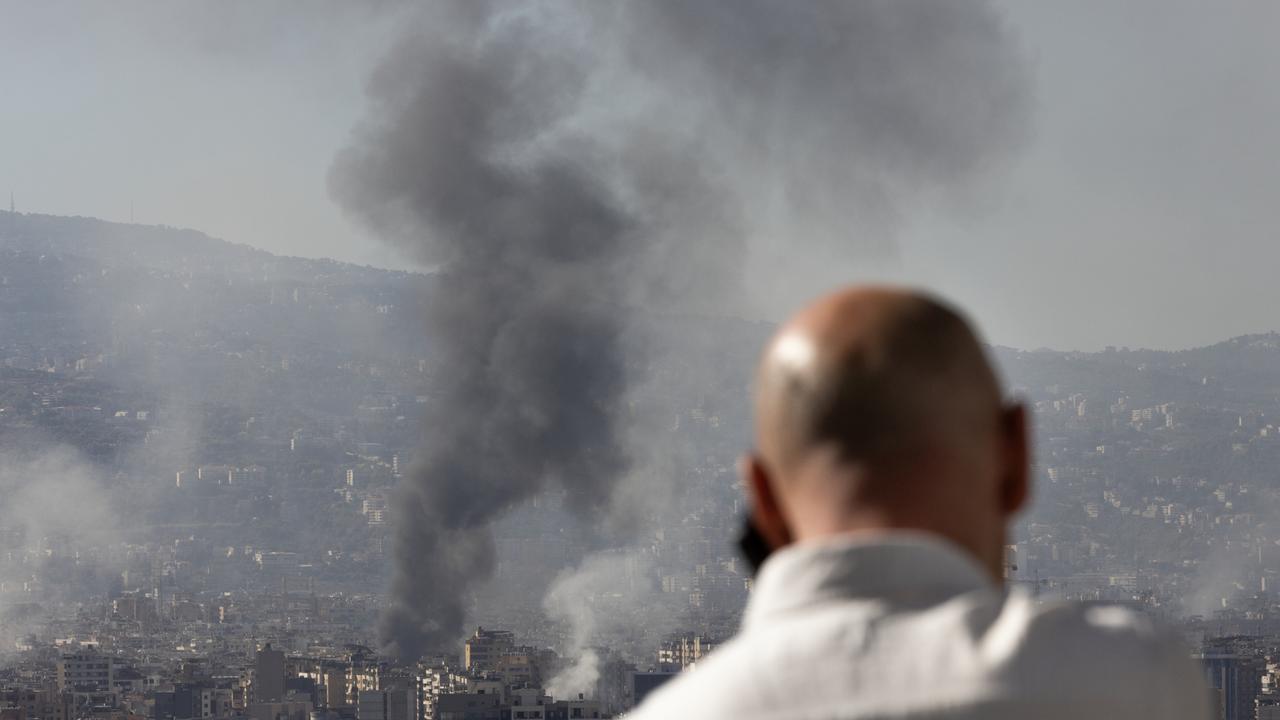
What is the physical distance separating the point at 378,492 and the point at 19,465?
1966 centimetres

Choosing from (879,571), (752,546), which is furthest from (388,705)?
(879,571)

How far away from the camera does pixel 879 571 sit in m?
0.94

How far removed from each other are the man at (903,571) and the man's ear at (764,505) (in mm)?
28

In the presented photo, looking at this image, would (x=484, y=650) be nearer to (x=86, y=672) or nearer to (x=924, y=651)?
(x=86, y=672)

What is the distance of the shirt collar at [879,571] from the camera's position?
0.94 meters

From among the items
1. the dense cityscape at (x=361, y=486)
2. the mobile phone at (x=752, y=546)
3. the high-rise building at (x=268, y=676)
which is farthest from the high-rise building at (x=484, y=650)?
the mobile phone at (x=752, y=546)

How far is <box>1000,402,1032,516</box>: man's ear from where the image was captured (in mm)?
994

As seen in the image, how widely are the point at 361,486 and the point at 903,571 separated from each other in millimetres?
105437

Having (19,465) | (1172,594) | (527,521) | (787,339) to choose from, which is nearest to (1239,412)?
(1172,594)

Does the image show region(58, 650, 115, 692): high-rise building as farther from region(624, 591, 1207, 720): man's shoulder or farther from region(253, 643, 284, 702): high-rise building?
region(624, 591, 1207, 720): man's shoulder

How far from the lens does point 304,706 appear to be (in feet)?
222

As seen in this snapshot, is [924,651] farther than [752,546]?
No

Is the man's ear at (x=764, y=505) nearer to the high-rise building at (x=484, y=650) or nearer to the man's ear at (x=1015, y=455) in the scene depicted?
the man's ear at (x=1015, y=455)

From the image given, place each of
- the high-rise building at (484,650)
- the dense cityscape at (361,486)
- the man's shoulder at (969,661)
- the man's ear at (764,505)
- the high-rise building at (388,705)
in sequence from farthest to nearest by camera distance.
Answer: the dense cityscape at (361,486)
the high-rise building at (484,650)
the high-rise building at (388,705)
the man's ear at (764,505)
the man's shoulder at (969,661)
